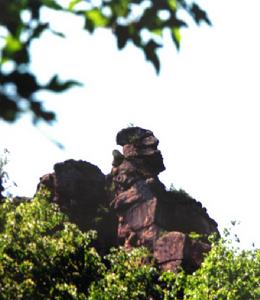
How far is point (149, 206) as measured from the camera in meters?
68.2

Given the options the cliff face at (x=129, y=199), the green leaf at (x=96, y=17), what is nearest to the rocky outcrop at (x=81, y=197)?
the cliff face at (x=129, y=199)

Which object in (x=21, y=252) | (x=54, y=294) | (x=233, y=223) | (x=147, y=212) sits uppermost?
(x=147, y=212)

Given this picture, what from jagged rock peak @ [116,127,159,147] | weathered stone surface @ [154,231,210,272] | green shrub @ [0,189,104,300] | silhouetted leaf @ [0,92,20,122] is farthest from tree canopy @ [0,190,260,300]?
jagged rock peak @ [116,127,159,147]

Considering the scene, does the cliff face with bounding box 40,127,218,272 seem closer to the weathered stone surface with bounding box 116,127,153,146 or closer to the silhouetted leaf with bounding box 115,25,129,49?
the weathered stone surface with bounding box 116,127,153,146

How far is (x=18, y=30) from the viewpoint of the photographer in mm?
3680

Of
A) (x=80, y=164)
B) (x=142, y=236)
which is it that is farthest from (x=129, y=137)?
(x=142, y=236)

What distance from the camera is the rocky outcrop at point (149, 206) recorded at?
6192 cm

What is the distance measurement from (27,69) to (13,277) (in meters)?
23.9

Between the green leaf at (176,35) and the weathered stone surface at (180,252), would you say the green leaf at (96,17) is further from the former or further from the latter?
the weathered stone surface at (180,252)

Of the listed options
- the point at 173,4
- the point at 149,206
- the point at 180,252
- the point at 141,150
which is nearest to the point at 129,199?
the point at 149,206

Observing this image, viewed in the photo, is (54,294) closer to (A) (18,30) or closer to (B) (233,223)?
(B) (233,223)

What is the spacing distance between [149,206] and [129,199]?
2.94 m

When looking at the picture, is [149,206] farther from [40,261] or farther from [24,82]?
[24,82]

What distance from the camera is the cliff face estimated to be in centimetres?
6788
